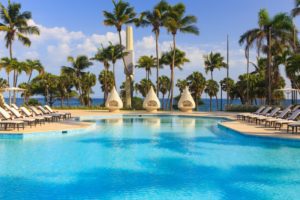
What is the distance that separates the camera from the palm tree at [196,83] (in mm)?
45344

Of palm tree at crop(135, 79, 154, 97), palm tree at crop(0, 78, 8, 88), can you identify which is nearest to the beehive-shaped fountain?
palm tree at crop(0, 78, 8, 88)

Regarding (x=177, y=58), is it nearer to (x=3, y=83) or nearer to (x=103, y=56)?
(x=103, y=56)

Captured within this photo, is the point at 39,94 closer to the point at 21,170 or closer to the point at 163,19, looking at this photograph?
the point at 163,19

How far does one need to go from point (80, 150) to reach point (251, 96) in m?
38.9

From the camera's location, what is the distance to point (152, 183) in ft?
24.4

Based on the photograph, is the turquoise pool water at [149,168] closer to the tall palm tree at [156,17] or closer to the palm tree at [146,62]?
the tall palm tree at [156,17]

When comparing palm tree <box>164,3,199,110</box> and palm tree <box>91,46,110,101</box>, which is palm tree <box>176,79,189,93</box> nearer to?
palm tree <box>91,46,110,101</box>

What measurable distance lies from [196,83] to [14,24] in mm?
24905

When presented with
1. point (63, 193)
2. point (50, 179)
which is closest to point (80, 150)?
point (50, 179)

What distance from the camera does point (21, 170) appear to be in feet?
27.8

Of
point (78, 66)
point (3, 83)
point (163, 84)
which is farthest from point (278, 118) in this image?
point (3, 83)

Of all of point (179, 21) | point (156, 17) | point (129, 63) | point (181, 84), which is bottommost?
point (181, 84)

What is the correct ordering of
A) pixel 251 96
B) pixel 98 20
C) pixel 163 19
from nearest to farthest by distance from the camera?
pixel 163 19 → pixel 98 20 → pixel 251 96

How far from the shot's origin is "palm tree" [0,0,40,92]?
3092 cm
